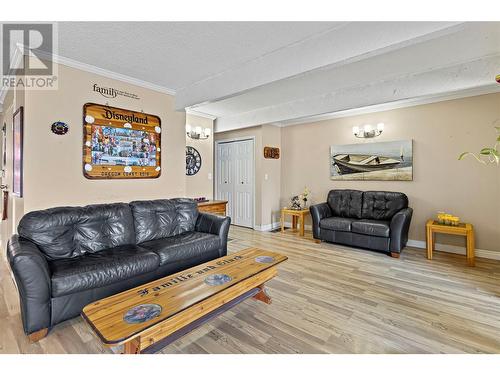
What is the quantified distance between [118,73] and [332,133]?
3.89m

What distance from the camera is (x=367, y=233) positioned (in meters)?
3.77

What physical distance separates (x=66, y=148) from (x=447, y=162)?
17.4 ft

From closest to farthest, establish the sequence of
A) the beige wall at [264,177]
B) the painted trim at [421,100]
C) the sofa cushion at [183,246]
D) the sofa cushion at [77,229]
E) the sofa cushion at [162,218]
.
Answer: the sofa cushion at [77,229] < the sofa cushion at [183,246] < the sofa cushion at [162,218] < the painted trim at [421,100] < the beige wall at [264,177]

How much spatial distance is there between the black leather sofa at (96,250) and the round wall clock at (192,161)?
5.05 ft

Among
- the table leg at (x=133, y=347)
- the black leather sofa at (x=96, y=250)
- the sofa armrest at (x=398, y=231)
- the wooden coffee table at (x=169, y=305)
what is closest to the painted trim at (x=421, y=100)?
the sofa armrest at (x=398, y=231)

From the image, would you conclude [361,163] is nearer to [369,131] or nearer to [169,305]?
[369,131]

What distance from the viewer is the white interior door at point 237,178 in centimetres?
562

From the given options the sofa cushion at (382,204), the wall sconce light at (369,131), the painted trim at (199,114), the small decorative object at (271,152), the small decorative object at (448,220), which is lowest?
the small decorative object at (448,220)

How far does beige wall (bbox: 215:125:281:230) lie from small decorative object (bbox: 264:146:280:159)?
77 millimetres

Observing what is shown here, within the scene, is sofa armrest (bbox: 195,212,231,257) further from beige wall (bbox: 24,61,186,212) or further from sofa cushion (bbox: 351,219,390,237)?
sofa cushion (bbox: 351,219,390,237)

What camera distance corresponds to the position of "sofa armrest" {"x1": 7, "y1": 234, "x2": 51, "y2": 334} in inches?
66.7

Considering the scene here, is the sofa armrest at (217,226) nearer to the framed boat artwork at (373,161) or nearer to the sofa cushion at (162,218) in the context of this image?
the sofa cushion at (162,218)
